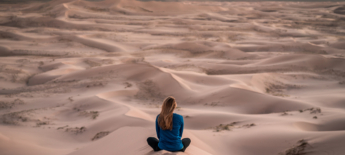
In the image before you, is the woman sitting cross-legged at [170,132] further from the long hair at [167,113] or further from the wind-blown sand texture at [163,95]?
the wind-blown sand texture at [163,95]

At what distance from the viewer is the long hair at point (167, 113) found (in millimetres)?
2537

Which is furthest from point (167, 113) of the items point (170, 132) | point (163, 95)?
point (163, 95)

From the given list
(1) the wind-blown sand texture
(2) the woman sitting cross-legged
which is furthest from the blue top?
(1) the wind-blown sand texture

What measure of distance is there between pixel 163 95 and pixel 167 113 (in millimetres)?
4362

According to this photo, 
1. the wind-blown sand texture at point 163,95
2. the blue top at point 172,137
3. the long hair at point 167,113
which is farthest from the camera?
the wind-blown sand texture at point 163,95

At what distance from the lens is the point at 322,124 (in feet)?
13.7

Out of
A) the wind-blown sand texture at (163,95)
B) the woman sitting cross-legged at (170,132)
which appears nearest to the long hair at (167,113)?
the woman sitting cross-legged at (170,132)

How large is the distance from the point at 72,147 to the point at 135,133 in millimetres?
1280

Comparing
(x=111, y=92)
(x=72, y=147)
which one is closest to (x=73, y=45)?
(x=111, y=92)

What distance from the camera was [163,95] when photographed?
6930mm

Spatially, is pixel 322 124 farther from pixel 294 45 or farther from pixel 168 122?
pixel 294 45

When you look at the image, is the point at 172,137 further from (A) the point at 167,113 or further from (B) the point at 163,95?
(B) the point at 163,95

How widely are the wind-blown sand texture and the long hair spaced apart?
0.45m

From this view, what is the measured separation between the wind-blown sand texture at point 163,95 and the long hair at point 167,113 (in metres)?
0.45
